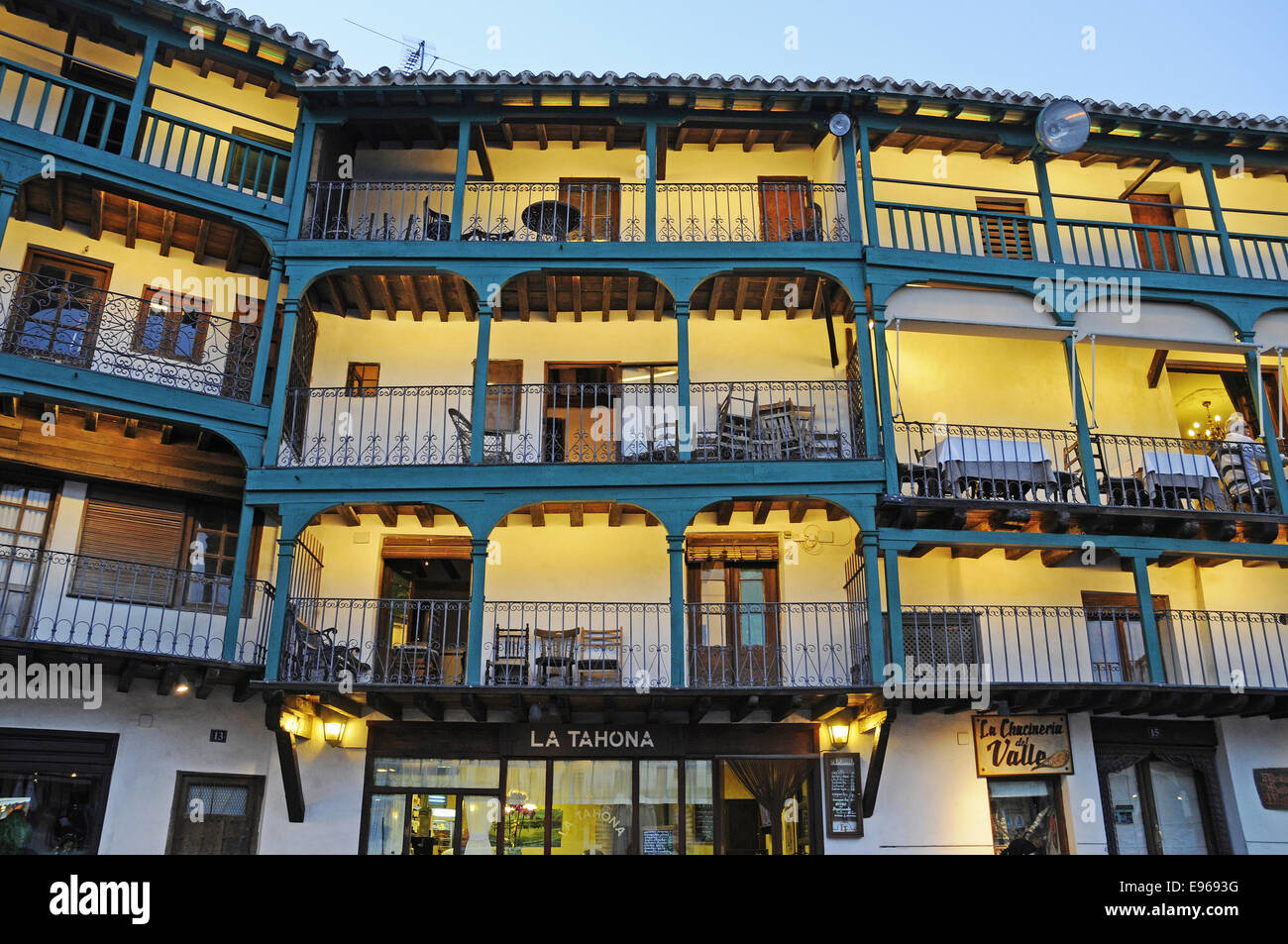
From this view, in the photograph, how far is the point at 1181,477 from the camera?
549 inches

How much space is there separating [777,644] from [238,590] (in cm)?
703

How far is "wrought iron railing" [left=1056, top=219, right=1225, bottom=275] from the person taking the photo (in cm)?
1600

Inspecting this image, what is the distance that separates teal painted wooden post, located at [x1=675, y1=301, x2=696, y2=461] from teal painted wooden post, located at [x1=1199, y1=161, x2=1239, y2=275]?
814cm

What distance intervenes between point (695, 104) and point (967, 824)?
10.6 m

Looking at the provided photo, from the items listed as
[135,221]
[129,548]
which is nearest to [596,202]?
[135,221]

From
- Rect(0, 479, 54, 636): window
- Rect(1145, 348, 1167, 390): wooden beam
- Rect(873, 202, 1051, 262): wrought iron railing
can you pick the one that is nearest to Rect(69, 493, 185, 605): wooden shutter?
Rect(0, 479, 54, 636): window

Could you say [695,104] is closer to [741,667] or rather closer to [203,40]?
[203,40]

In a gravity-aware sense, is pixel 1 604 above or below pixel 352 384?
below

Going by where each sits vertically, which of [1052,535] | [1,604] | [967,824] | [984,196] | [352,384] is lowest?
[967,824]

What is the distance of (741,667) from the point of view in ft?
46.2

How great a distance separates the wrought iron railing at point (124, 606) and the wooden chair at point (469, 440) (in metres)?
3.16

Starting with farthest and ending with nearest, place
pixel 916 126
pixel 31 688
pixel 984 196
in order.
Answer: pixel 984 196
pixel 916 126
pixel 31 688

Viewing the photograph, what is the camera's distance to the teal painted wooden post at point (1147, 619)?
12914mm

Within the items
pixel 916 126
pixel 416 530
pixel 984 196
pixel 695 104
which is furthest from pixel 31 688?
pixel 984 196
